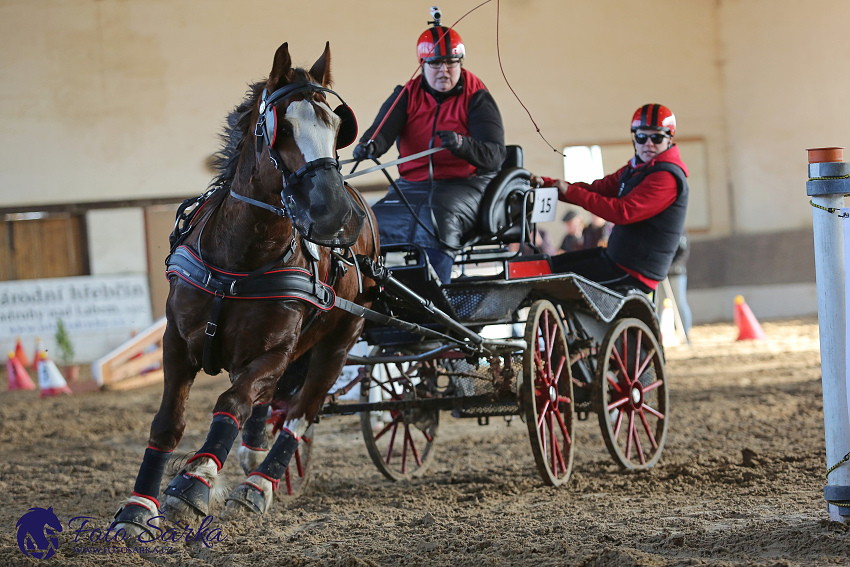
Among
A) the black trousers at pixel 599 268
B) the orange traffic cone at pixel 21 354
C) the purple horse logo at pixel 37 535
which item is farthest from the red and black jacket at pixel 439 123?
the orange traffic cone at pixel 21 354

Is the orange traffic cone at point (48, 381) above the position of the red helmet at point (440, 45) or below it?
below

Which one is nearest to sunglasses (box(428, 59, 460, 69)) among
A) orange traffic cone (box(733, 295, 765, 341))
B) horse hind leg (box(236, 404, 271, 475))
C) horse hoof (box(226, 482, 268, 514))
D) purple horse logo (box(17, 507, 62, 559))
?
horse hind leg (box(236, 404, 271, 475))

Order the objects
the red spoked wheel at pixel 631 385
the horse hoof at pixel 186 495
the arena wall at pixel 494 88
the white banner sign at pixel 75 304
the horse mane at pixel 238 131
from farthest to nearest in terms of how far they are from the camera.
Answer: the arena wall at pixel 494 88 → the white banner sign at pixel 75 304 → the red spoked wheel at pixel 631 385 → the horse mane at pixel 238 131 → the horse hoof at pixel 186 495

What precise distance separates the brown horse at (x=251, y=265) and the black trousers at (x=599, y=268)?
2.29 metres

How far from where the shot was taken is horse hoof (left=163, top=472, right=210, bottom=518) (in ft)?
9.77

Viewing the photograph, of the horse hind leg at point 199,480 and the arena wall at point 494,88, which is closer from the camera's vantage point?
the horse hind leg at point 199,480

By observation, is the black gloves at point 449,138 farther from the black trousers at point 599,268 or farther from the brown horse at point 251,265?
the black trousers at point 599,268

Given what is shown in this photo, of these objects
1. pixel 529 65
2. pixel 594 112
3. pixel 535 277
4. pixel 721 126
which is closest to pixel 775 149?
pixel 721 126

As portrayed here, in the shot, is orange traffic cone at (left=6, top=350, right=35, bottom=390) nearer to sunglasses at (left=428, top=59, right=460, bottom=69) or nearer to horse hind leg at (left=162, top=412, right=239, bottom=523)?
sunglasses at (left=428, top=59, right=460, bottom=69)

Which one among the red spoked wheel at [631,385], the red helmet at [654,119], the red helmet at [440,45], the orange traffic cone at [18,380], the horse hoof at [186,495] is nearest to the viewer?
the horse hoof at [186,495]

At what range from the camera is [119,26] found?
46.7 feet

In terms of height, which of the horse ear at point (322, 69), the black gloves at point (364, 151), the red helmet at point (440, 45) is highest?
the red helmet at point (440, 45)

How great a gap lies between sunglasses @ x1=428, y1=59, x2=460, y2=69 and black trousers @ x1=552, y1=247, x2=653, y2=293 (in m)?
1.38

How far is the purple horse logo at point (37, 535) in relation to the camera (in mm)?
2904
